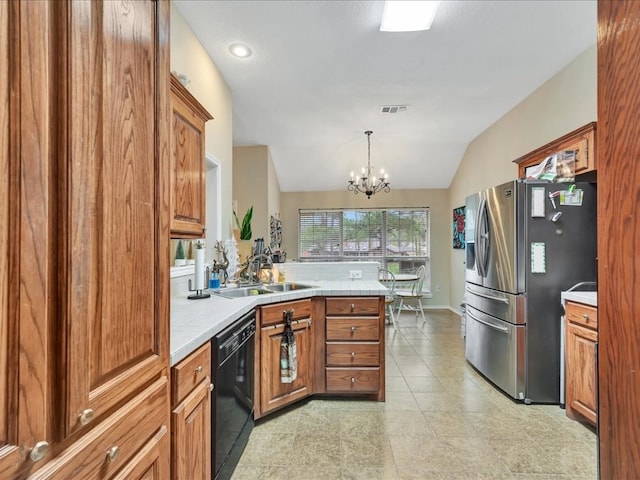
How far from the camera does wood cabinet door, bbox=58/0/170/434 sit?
59 centimetres

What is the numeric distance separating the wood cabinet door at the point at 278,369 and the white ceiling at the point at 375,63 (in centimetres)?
223

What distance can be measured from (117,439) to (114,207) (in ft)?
1.79

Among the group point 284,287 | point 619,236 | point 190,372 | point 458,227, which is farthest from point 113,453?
point 458,227

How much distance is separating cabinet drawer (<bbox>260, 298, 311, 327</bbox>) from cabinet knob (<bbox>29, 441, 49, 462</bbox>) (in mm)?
1611

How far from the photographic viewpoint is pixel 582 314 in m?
2.20

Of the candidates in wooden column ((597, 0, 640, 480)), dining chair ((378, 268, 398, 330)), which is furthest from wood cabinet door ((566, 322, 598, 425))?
dining chair ((378, 268, 398, 330))

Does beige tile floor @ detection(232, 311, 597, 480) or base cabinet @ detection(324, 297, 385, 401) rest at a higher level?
base cabinet @ detection(324, 297, 385, 401)

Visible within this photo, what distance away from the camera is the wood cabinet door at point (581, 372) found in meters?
2.09

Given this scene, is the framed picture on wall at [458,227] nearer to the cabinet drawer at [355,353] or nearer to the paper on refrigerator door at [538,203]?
the paper on refrigerator door at [538,203]

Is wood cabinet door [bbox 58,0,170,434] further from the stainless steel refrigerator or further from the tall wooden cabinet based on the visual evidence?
the stainless steel refrigerator

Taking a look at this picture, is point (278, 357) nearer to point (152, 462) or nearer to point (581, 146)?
point (152, 462)

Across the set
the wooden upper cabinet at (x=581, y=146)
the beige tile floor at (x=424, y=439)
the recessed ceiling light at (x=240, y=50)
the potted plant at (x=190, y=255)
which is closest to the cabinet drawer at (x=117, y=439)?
the beige tile floor at (x=424, y=439)

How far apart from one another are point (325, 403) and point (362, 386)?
321 mm

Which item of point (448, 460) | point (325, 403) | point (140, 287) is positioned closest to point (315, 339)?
point (325, 403)
